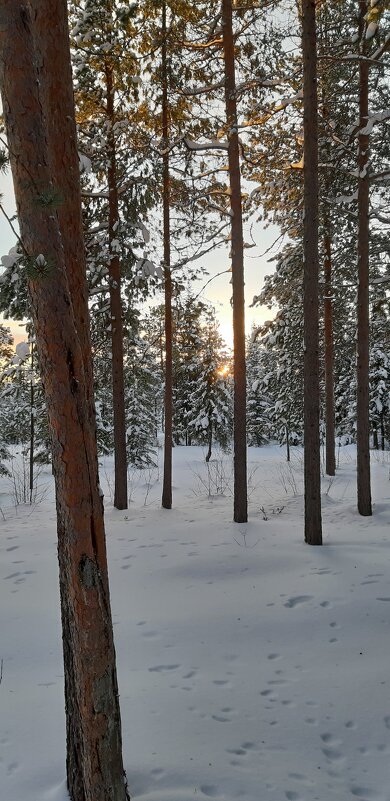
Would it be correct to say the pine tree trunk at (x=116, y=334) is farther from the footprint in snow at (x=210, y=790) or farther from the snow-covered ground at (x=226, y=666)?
the footprint in snow at (x=210, y=790)

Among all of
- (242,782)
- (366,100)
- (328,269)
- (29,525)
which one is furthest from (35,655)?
(328,269)

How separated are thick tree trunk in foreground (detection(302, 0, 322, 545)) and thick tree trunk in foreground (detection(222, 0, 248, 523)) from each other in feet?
4.83

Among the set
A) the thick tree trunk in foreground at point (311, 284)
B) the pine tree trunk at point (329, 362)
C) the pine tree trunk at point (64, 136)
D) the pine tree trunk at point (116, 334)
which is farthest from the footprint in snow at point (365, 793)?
the pine tree trunk at point (329, 362)

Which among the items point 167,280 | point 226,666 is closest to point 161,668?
point 226,666

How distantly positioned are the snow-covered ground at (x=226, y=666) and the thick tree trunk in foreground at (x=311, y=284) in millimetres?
836

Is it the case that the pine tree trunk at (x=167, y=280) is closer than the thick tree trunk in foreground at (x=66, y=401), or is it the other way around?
the thick tree trunk in foreground at (x=66, y=401)

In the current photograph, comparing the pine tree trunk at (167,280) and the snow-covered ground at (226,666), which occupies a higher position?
the pine tree trunk at (167,280)

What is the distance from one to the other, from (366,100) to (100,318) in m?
6.91

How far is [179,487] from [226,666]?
34.7ft

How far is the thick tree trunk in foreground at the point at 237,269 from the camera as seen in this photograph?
7934 mm

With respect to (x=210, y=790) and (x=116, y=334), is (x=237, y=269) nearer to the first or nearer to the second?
(x=116, y=334)

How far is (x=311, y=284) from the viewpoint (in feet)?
22.4

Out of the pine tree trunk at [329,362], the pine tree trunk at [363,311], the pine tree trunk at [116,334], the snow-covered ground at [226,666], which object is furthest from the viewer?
the pine tree trunk at [329,362]

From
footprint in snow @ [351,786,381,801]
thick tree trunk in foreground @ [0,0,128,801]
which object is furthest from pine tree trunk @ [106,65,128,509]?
footprint in snow @ [351,786,381,801]
